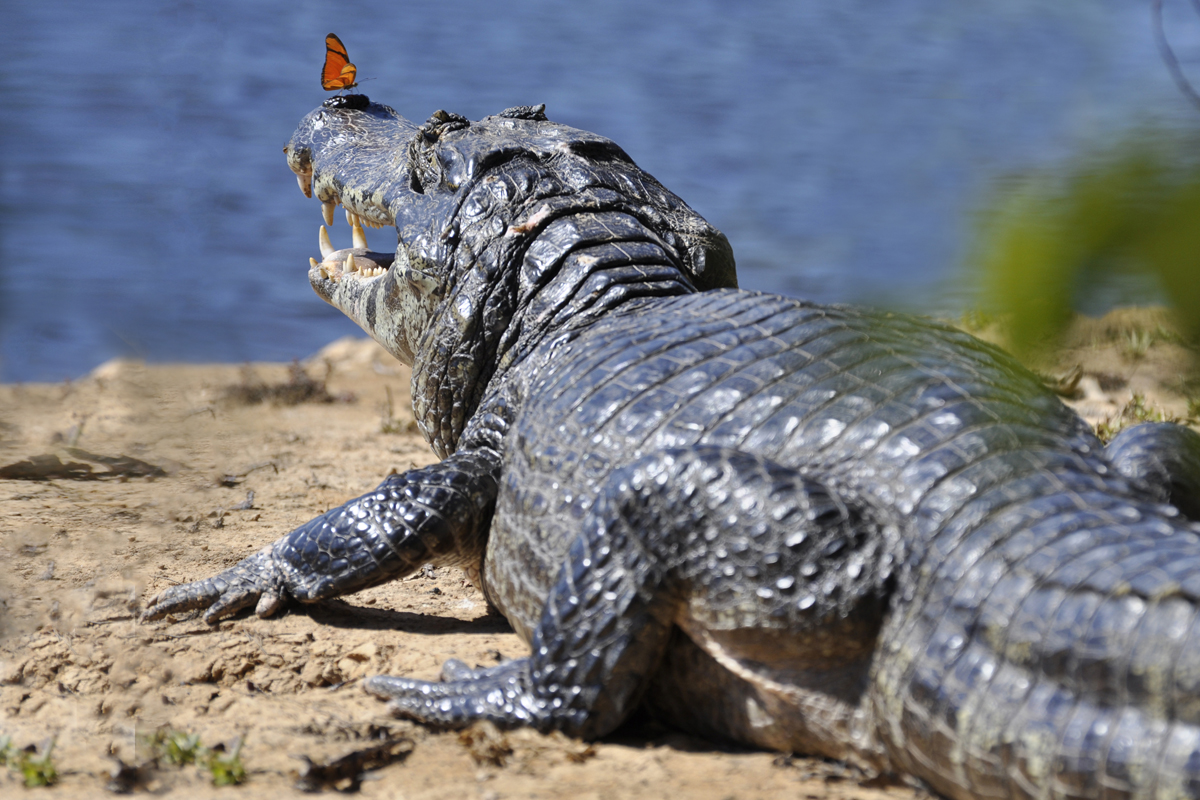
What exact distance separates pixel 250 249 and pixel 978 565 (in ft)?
5.10

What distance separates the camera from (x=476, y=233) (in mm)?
3824

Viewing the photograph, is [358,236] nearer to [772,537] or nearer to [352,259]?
[352,259]

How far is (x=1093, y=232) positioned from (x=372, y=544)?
2.95 meters

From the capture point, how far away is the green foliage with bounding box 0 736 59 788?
7.29ft

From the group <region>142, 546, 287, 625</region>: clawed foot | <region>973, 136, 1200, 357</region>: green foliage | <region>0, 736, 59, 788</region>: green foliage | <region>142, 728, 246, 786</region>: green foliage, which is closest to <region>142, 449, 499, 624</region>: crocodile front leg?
<region>142, 546, 287, 625</region>: clawed foot

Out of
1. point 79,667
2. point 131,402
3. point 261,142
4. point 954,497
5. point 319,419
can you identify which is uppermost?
point 319,419

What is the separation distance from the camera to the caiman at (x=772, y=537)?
6.24 ft

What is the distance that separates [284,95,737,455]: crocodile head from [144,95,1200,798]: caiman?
0.02 m

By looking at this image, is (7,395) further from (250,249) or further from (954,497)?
(954,497)

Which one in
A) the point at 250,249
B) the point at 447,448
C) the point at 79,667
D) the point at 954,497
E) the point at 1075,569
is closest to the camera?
the point at 250,249

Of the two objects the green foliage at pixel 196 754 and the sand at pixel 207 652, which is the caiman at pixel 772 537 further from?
the green foliage at pixel 196 754

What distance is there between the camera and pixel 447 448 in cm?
400

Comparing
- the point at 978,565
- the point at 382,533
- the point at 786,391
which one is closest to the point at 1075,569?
the point at 978,565

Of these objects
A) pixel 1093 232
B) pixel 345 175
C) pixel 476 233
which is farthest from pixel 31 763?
pixel 345 175
